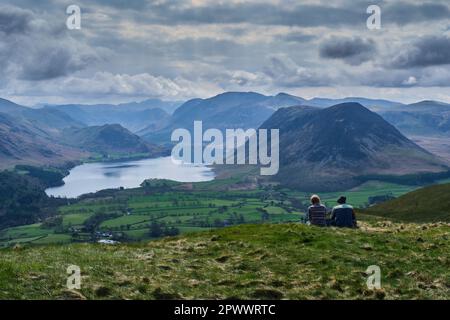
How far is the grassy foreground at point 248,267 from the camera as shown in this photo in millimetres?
22469

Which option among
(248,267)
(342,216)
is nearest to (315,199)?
(342,216)

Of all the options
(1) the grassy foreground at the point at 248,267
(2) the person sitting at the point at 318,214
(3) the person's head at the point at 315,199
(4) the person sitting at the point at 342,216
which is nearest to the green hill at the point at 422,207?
(4) the person sitting at the point at 342,216

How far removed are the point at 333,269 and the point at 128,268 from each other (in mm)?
11450

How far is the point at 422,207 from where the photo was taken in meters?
81.7

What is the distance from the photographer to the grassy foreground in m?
22.5

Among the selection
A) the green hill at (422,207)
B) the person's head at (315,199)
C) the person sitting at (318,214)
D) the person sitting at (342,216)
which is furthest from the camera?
the green hill at (422,207)

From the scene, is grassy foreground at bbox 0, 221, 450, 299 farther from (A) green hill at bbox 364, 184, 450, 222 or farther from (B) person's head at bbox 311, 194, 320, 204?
(A) green hill at bbox 364, 184, 450, 222

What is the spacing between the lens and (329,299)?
22.2 metres

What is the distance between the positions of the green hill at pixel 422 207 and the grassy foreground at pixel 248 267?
33.9 metres

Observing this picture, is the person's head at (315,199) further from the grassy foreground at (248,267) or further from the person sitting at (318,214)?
the grassy foreground at (248,267)

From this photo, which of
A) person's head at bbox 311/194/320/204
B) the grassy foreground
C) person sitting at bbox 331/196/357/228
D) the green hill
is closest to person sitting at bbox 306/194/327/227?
person's head at bbox 311/194/320/204

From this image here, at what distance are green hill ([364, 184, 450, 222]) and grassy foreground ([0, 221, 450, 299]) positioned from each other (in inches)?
1335

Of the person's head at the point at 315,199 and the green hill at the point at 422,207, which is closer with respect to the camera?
the person's head at the point at 315,199
